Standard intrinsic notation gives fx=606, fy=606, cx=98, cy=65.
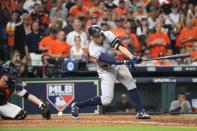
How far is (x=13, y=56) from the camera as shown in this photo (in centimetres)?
1323

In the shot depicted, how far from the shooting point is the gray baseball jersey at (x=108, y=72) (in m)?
10.8

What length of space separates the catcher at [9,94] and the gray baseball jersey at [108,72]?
1.13 metres

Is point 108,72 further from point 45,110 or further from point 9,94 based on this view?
point 9,94

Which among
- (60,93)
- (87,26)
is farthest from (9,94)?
(87,26)

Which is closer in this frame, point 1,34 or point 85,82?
point 85,82

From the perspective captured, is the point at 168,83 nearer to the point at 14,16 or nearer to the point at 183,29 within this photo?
the point at 183,29

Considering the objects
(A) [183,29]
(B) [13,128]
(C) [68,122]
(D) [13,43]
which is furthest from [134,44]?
(B) [13,128]

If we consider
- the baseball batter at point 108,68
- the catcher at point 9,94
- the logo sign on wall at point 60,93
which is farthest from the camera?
the logo sign on wall at point 60,93

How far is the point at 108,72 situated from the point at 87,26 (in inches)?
165

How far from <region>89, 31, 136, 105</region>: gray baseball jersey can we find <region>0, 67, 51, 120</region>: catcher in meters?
1.13

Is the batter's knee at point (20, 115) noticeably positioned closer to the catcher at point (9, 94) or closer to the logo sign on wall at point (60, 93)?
the catcher at point (9, 94)

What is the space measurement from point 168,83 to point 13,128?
4.41 metres

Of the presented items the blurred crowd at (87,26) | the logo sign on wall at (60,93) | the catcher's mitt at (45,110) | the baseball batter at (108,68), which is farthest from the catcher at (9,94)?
the blurred crowd at (87,26)

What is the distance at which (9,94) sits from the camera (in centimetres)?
1112
